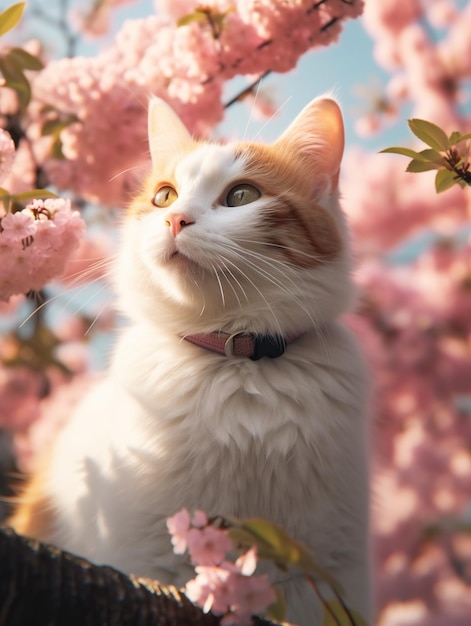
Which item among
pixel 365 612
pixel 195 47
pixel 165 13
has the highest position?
pixel 165 13

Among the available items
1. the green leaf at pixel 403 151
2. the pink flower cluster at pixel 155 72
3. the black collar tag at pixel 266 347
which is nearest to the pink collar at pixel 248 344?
the black collar tag at pixel 266 347

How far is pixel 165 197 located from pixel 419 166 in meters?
0.50

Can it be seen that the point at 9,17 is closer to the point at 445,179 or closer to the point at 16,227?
the point at 16,227

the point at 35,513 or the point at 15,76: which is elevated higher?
the point at 15,76

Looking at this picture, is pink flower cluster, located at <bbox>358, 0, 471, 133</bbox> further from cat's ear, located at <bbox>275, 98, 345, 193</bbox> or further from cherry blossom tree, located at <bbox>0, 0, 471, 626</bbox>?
cat's ear, located at <bbox>275, 98, 345, 193</bbox>

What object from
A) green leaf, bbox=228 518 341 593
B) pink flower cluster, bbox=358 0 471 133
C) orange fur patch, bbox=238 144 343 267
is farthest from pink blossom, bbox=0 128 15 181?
pink flower cluster, bbox=358 0 471 133

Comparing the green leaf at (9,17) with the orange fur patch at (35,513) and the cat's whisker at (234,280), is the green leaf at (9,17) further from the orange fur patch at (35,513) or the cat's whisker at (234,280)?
the orange fur patch at (35,513)

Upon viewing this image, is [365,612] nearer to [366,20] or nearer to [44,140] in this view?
[44,140]

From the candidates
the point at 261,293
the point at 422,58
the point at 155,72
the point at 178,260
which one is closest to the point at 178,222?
the point at 178,260

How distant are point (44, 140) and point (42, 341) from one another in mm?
585

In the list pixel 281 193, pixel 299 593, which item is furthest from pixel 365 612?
pixel 281 193

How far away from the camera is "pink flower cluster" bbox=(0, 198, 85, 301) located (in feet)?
2.89

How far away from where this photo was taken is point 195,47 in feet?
4.35

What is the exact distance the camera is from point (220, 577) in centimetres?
63
